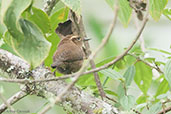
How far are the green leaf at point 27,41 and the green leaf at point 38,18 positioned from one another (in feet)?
0.30

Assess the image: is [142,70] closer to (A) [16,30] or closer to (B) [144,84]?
A: (B) [144,84]

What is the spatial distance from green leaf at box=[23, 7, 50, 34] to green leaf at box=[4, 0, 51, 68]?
0.09 m

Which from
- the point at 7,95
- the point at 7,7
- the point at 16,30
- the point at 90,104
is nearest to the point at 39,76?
the point at 90,104

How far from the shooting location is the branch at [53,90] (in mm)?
1933

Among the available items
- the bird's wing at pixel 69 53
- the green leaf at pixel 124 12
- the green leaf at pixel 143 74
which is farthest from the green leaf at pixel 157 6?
the bird's wing at pixel 69 53

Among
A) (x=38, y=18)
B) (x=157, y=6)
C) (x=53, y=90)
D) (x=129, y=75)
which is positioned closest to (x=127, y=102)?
(x=129, y=75)

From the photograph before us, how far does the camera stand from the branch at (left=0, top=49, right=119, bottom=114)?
193cm

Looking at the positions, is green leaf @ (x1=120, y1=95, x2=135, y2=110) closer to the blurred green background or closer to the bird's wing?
the blurred green background

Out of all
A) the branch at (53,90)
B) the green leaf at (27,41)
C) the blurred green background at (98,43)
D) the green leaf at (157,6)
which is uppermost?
the green leaf at (27,41)

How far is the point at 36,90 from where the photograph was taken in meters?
2.00

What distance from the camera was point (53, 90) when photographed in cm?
194

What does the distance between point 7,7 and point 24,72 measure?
726 millimetres

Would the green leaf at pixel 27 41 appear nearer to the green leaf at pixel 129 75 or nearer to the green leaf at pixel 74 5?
the green leaf at pixel 74 5

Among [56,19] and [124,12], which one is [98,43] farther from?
[124,12]
